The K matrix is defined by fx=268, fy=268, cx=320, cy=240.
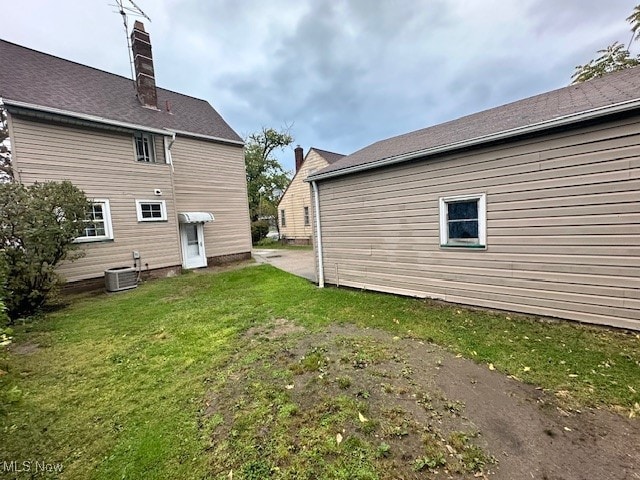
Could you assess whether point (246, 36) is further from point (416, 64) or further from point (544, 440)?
point (544, 440)

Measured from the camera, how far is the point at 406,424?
2.36 meters

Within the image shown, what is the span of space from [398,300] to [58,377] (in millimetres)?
5790

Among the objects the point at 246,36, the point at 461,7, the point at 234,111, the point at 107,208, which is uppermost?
the point at 234,111

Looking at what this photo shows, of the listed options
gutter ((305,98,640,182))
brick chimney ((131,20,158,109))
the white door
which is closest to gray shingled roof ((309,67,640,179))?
gutter ((305,98,640,182))

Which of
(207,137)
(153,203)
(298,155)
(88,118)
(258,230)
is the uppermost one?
(298,155)

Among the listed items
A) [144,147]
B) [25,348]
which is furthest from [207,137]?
[25,348]

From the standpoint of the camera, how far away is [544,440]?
84.1 inches

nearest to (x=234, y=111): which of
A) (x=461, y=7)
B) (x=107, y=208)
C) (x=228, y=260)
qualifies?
(x=228, y=260)

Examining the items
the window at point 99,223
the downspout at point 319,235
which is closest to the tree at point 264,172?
the window at point 99,223

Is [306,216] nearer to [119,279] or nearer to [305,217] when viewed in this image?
[305,217]

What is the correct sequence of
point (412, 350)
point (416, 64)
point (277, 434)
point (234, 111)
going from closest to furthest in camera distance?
1. point (277, 434)
2. point (412, 350)
3. point (416, 64)
4. point (234, 111)

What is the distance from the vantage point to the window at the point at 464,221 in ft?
16.4

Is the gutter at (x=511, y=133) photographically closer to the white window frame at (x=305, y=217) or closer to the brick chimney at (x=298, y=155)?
the white window frame at (x=305, y=217)

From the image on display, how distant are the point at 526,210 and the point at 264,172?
2406 centimetres
